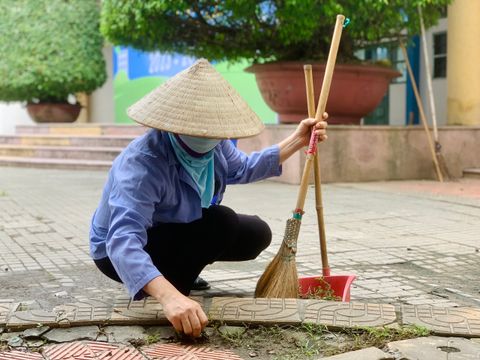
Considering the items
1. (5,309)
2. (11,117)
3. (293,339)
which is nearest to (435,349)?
(293,339)

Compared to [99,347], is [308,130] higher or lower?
higher

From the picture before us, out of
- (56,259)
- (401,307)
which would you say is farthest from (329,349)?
(56,259)

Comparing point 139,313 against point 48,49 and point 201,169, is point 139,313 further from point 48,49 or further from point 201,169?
point 48,49

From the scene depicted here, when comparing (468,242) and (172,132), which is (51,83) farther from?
(172,132)

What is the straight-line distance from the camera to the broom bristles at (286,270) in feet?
10.3

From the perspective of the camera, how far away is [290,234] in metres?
3.15

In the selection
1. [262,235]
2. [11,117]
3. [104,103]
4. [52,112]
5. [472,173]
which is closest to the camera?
[262,235]

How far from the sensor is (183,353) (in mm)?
2633

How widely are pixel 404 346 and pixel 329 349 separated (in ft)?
0.90

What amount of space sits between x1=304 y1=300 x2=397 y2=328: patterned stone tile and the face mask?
0.80m

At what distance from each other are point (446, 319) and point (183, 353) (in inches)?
42.9

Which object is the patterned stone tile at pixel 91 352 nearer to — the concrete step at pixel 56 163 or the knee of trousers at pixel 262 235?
the knee of trousers at pixel 262 235

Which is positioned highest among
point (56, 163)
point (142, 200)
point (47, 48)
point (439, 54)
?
point (47, 48)

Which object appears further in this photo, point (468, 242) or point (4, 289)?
point (468, 242)
